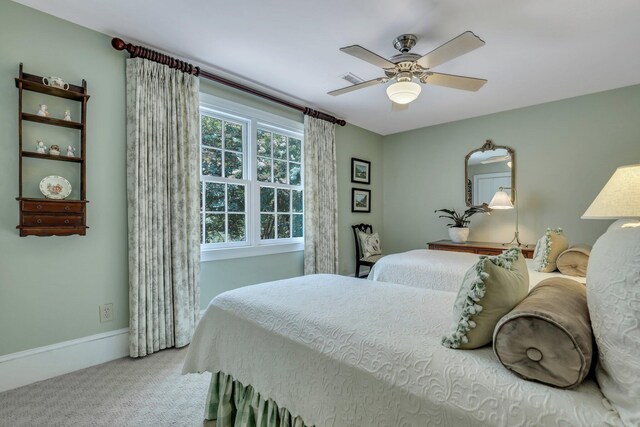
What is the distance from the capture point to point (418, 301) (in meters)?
1.56

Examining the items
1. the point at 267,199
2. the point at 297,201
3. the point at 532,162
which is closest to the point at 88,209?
the point at 267,199

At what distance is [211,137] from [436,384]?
2.99 m

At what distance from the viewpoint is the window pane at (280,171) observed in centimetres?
374

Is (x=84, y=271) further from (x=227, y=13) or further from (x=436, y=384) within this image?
(x=436, y=384)

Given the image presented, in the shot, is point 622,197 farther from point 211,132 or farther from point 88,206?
point 88,206

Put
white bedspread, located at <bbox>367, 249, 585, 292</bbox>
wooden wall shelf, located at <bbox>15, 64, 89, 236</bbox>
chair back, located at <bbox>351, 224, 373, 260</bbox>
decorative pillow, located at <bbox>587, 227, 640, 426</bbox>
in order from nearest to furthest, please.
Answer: decorative pillow, located at <bbox>587, 227, 640, 426</bbox> < wooden wall shelf, located at <bbox>15, 64, 89, 236</bbox> < white bedspread, located at <bbox>367, 249, 585, 292</bbox> < chair back, located at <bbox>351, 224, 373, 260</bbox>

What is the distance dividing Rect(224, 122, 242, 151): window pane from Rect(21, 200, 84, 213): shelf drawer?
149 centimetres

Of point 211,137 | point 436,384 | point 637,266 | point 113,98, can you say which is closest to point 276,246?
point 211,137

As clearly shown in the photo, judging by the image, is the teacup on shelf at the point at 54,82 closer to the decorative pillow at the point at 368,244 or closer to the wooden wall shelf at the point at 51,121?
the wooden wall shelf at the point at 51,121

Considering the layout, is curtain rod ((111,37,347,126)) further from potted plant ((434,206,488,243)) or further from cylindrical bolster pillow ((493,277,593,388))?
cylindrical bolster pillow ((493,277,593,388))

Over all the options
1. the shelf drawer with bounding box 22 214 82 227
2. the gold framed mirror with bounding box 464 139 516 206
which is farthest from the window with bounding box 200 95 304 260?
the gold framed mirror with bounding box 464 139 516 206

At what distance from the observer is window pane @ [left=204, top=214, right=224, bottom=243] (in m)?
3.10

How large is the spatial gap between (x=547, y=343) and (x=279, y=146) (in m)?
3.42

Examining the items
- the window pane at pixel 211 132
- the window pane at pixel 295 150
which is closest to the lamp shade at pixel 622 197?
the window pane at pixel 295 150
